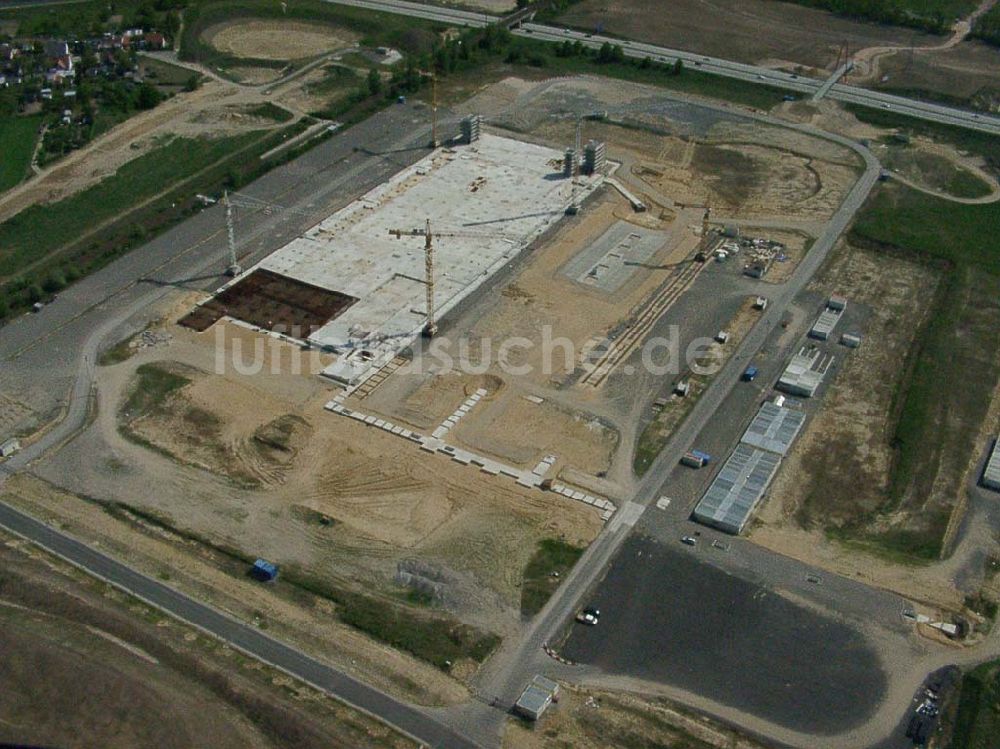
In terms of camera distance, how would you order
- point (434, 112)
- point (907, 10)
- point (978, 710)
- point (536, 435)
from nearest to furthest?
point (978, 710) < point (536, 435) < point (434, 112) < point (907, 10)

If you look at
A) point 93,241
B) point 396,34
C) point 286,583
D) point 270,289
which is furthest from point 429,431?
point 396,34

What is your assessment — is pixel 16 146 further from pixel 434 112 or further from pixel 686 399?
pixel 686 399

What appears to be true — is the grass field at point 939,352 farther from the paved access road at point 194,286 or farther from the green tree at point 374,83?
the green tree at point 374,83

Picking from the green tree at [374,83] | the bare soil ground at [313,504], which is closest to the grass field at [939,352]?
the bare soil ground at [313,504]

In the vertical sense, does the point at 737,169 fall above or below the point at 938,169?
below

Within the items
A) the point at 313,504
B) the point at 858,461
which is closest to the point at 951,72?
the point at 858,461

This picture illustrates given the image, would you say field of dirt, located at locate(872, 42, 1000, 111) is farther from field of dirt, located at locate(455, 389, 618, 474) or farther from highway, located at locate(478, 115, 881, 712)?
field of dirt, located at locate(455, 389, 618, 474)
